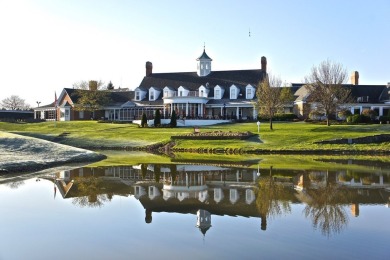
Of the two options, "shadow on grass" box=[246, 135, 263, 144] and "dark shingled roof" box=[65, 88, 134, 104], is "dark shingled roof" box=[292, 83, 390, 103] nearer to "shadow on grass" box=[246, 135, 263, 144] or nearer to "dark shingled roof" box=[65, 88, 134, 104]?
"shadow on grass" box=[246, 135, 263, 144]

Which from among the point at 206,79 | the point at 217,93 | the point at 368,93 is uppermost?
the point at 206,79

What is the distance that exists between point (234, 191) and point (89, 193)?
16.1ft

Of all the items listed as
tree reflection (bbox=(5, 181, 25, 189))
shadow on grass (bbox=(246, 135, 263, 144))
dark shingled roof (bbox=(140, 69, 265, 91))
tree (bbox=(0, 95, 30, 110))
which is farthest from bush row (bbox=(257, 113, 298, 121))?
tree (bbox=(0, 95, 30, 110))

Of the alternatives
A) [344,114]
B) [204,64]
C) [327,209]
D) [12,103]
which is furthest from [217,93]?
[12,103]

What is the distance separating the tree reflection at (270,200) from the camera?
1169cm

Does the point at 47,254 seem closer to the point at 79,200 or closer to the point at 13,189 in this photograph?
the point at 79,200

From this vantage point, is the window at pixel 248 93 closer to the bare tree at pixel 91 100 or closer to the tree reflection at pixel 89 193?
the bare tree at pixel 91 100

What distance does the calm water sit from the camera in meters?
8.68

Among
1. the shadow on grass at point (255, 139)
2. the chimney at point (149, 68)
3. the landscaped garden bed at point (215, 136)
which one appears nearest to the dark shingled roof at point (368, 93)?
the shadow on grass at point (255, 139)

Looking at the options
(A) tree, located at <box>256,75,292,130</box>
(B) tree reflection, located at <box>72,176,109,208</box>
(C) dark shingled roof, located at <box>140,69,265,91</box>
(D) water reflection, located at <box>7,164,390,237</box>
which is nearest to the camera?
(D) water reflection, located at <box>7,164,390,237</box>

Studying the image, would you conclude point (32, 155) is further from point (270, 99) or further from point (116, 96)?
point (116, 96)

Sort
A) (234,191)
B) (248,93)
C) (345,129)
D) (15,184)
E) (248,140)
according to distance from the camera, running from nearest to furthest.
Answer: (234,191) → (15,184) → (248,140) → (345,129) → (248,93)

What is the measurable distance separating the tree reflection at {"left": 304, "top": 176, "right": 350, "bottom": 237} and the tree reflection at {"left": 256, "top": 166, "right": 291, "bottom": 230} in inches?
26.9

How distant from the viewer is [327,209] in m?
12.0
